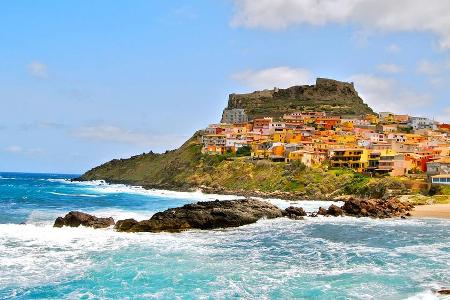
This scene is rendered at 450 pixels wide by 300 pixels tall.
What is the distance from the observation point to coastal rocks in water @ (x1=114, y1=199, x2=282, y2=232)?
127 ft

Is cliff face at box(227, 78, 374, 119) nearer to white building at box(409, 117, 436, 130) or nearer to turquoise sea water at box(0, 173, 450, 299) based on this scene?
white building at box(409, 117, 436, 130)

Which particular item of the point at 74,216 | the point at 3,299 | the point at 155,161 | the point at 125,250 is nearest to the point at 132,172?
the point at 155,161

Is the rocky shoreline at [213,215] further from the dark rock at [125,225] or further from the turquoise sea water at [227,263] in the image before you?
the turquoise sea water at [227,263]

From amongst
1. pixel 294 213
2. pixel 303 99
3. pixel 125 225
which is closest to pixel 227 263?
pixel 125 225

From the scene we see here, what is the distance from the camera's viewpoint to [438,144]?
353 feet

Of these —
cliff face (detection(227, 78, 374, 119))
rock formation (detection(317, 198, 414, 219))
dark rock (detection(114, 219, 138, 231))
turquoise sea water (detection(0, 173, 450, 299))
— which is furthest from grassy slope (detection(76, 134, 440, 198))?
dark rock (detection(114, 219, 138, 231))

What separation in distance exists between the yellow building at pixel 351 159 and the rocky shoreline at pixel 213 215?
3865 centimetres

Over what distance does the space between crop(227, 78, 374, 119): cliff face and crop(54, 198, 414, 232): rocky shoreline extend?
377 ft

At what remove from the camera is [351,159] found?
94.0m

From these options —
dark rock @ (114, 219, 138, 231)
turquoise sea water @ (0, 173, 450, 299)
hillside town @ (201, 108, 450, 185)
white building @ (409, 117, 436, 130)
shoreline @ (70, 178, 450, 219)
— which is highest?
white building @ (409, 117, 436, 130)

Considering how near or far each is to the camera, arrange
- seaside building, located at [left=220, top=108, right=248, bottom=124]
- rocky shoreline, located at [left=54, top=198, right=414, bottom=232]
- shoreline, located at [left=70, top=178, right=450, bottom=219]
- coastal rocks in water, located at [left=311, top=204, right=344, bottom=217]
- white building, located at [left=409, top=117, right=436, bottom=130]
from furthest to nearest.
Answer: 1. seaside building, located at [left=220, top=108, right=248, bottom=124]
2. white building, located at [left=409, top=117, right=436, bottom=130]
3. shoreline, located at [left=70, top=178, right=450, bottom=219]
4. coastal rocks in water, located at [left=311, top=204, right=344, bottom=217]
5. rocky shoreline, located at [left=54, top=198, right=414, bottom=232]

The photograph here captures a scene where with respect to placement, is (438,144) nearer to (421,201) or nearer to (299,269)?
(421,201)

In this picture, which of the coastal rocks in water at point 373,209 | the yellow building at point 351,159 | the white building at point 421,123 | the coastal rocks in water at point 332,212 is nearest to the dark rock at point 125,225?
the coastal rocks in water at point 332,212

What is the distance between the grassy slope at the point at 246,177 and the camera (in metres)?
74.4
